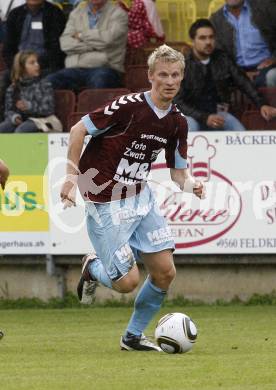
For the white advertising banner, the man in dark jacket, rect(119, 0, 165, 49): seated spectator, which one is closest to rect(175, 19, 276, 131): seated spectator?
the white advertising banner

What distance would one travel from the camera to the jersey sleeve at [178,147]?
9188mm

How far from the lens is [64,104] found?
1425 cm

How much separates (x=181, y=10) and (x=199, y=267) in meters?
4.47

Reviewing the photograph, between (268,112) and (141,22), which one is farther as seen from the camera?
(141,22)

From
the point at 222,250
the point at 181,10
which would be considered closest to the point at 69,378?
the point at 222,250

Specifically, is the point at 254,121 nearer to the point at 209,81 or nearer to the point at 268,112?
the point at 268,112

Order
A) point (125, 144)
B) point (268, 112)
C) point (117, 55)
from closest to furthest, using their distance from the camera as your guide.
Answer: point (125, 144) < point (268, 112) < point (117, 55)

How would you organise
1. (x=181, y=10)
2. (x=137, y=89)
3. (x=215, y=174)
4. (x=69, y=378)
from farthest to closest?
(x=181, y=10), (x=137, y=89), (x=215, y=174), (x=69, y=378)

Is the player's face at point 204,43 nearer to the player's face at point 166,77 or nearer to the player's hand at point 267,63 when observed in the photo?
the player's hand at point 267,63

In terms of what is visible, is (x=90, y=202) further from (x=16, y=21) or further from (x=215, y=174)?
(x=16, y=21)

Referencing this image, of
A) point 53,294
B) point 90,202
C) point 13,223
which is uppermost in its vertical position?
point 90,202

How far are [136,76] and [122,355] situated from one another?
6293mm

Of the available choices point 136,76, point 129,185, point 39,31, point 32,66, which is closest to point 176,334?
point 129,185

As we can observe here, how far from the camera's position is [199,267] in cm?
1352
